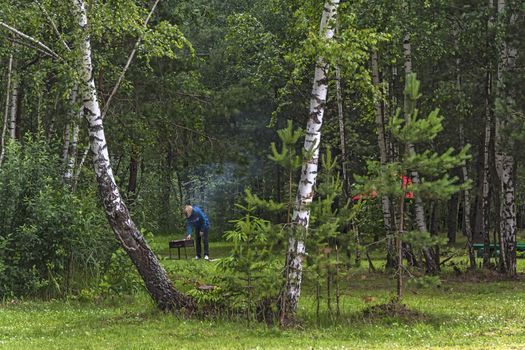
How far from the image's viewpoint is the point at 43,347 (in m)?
10.9

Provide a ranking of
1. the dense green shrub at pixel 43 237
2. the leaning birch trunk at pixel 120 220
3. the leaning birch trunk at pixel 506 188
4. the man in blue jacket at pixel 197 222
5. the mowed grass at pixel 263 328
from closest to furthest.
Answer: the mowed grass at pixel 263 328
the leaning birch trunk at pixel 120 220
the dense green shrub at pixel 43 237
the leaning birch trunk at pixel 506 188
the man in blue jacket at pixel 197 222

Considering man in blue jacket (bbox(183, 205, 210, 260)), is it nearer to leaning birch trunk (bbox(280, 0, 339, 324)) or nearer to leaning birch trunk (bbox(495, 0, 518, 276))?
leaning birch trunk (bbox(495, 0, 518, 276))

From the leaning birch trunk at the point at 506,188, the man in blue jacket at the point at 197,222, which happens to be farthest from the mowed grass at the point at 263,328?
the man in blue jacket at the point at 197,222

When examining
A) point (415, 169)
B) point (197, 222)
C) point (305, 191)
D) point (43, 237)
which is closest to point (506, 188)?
point (415, 169)

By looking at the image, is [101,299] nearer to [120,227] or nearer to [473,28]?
[120,227]

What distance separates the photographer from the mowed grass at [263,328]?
10.8m

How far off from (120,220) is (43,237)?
319cm

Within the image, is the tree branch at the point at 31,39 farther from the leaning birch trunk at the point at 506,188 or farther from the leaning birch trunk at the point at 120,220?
the leaning birch trunk at the point at 506,188

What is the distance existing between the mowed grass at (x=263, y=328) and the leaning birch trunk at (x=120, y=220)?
1.18 feet

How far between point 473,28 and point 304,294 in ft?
25.0

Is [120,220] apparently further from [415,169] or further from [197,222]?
[197,222]

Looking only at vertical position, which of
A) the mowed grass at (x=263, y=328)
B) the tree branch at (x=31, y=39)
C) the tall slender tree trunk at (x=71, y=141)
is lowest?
the mowed grass at (x=263, y=328)

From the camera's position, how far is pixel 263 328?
12078 mm

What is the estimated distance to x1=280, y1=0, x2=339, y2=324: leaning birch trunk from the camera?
1253 cm
